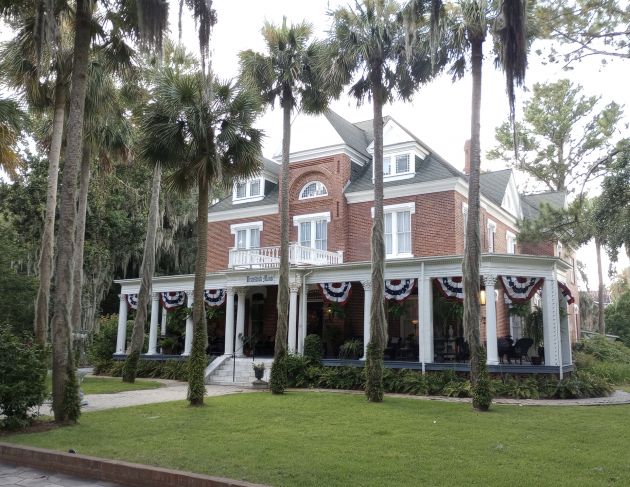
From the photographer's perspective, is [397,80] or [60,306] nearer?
[60,306]

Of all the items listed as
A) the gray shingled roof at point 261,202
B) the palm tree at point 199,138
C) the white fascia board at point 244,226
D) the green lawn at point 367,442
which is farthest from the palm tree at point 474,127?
the white fascia board at point 244,226

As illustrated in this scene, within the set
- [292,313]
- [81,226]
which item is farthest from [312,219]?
[81,226]

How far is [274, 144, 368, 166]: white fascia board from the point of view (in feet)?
83.1

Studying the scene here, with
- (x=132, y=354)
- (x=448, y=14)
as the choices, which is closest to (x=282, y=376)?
(x=132, y=354)

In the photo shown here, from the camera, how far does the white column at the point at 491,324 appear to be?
1675 cm

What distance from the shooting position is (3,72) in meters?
14.2

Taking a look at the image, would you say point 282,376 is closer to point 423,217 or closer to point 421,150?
point 423,217

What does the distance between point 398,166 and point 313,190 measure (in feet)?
14.1

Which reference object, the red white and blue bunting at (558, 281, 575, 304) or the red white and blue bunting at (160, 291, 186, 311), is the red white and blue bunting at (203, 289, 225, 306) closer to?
the red white and blue bunting at (160, 291, 186, 311)

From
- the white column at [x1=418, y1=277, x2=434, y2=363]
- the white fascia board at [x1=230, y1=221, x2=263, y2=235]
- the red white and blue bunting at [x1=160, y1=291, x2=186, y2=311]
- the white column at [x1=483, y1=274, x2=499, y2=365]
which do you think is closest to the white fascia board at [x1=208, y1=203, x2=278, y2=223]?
the white fascia board at [x1=230, y1=221, x2=263, y2=235]

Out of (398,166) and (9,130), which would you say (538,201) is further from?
(9,130)

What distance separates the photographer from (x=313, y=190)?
2628 cm

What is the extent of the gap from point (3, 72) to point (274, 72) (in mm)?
7498

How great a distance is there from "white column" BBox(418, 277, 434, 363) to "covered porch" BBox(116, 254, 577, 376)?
0.03 m
